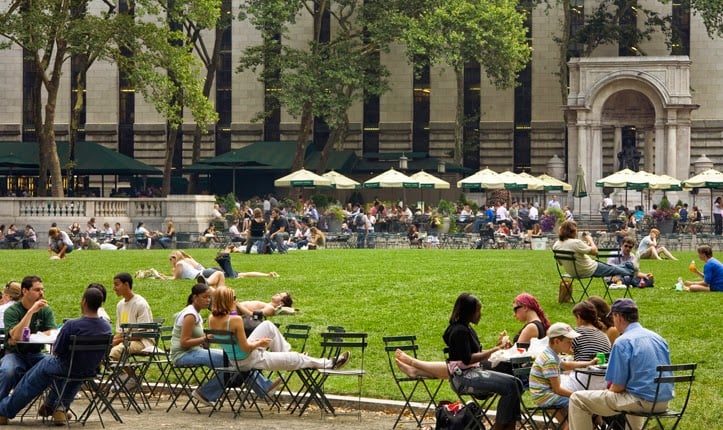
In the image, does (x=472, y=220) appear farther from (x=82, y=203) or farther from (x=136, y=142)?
(x=136, y=142)

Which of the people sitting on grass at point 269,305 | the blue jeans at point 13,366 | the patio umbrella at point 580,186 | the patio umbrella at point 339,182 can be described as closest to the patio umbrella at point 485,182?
the patio umbrella at point 580,186

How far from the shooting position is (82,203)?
169 ft

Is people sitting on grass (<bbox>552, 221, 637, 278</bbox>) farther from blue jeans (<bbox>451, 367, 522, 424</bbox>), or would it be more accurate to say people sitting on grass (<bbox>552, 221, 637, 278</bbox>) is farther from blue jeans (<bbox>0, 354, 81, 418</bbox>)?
blue jeans (<bbox>0, 354, 81, 418</bbox>)

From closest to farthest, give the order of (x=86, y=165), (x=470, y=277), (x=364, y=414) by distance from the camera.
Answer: (x=364, y=414)
(x=470, y=277)
(x=86, y=165)

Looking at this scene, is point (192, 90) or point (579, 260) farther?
point (192, 90)

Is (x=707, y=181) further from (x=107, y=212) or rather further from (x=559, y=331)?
(x=559, y=331)

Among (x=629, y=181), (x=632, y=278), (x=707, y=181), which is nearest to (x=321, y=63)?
(x=629, y=181)

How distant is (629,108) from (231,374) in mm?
44527

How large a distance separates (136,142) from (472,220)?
23697 millimetres

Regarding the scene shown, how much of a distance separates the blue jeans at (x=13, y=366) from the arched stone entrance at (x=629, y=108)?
4373cm

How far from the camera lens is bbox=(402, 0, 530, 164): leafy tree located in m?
58.6

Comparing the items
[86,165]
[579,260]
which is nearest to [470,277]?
[579,260]

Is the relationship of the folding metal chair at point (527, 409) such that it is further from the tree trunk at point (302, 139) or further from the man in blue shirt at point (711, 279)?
the tree trunk at point (302, 139)

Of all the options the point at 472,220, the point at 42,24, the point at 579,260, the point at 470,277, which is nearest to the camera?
the point at 579,260
